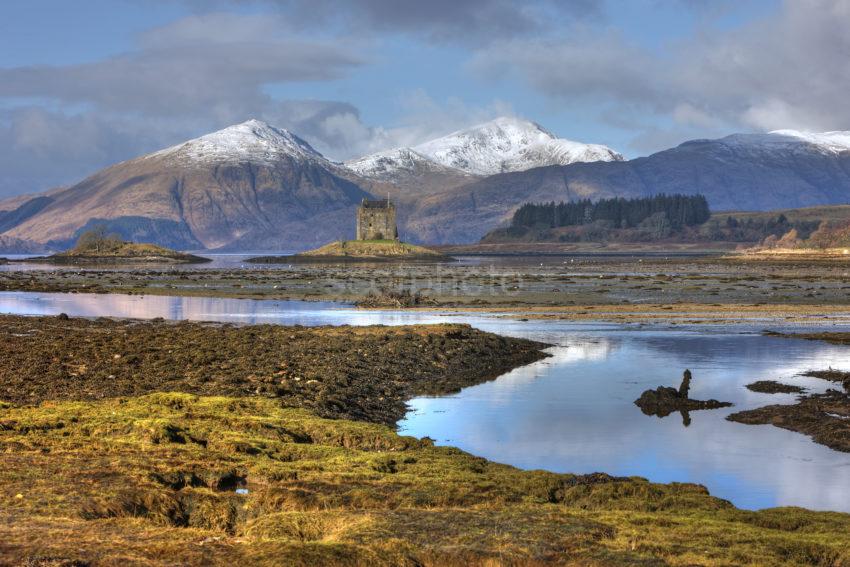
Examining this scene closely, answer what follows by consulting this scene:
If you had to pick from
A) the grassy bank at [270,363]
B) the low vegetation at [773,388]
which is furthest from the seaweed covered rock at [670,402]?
the grassy bank at [270,363]

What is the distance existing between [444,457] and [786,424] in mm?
9654

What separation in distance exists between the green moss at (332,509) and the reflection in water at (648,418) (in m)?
2.72

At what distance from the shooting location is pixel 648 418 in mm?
23609

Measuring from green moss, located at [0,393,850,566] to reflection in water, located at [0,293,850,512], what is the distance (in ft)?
8.93

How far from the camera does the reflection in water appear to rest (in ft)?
58.0

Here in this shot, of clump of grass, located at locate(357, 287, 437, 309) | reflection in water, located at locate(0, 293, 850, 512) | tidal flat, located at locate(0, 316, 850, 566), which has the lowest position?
reflection in water, located at locate(0, 293, 850, 512)

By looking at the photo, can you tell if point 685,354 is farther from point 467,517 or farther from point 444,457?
point 467,517

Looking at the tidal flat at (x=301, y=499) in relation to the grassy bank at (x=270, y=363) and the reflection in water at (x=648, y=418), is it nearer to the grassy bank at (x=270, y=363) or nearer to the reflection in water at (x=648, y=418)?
the grassy bank at (x=270, y=363)

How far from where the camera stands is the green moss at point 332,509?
34.9 feet

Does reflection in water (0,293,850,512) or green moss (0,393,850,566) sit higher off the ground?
green moss (0,393,850,566)

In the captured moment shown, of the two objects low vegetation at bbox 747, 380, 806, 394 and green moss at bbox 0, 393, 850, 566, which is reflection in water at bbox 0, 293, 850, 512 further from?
green moss at bbox 0, 393, 850, 566

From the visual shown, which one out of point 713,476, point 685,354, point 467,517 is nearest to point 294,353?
point 685,354

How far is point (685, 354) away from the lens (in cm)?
3650

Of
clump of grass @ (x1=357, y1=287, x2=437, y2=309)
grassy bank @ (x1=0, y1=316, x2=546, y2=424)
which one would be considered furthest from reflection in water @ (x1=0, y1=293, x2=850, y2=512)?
clump of grass @ (x1=357, y1=287, x2=437, y2=309)
